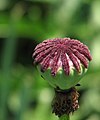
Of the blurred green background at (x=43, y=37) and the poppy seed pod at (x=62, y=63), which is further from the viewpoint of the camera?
the blurred green background at (x=43, y=37)

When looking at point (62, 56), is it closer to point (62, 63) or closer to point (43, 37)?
point (62, 63)

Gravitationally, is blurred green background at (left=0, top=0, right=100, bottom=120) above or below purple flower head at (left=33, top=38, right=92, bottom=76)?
below

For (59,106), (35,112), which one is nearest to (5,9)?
(35,112)

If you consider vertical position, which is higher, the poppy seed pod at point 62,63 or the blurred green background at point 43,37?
the poppy seed pod at point 62,63

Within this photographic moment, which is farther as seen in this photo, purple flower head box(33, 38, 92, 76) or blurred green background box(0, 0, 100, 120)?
blurred green background box(0, 0, 100, 120)

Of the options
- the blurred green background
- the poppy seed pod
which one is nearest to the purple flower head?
the poppy seed pod

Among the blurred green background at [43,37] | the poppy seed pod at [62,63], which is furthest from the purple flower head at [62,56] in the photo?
the blurred green background at [43,37]

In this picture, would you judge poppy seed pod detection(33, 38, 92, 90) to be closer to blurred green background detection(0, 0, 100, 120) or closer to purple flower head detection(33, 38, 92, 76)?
purple flower head detection(33, 38, 92, 76)

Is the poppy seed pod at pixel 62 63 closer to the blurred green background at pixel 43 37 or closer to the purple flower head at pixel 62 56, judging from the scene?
the purple flower head at pixel 62 56
